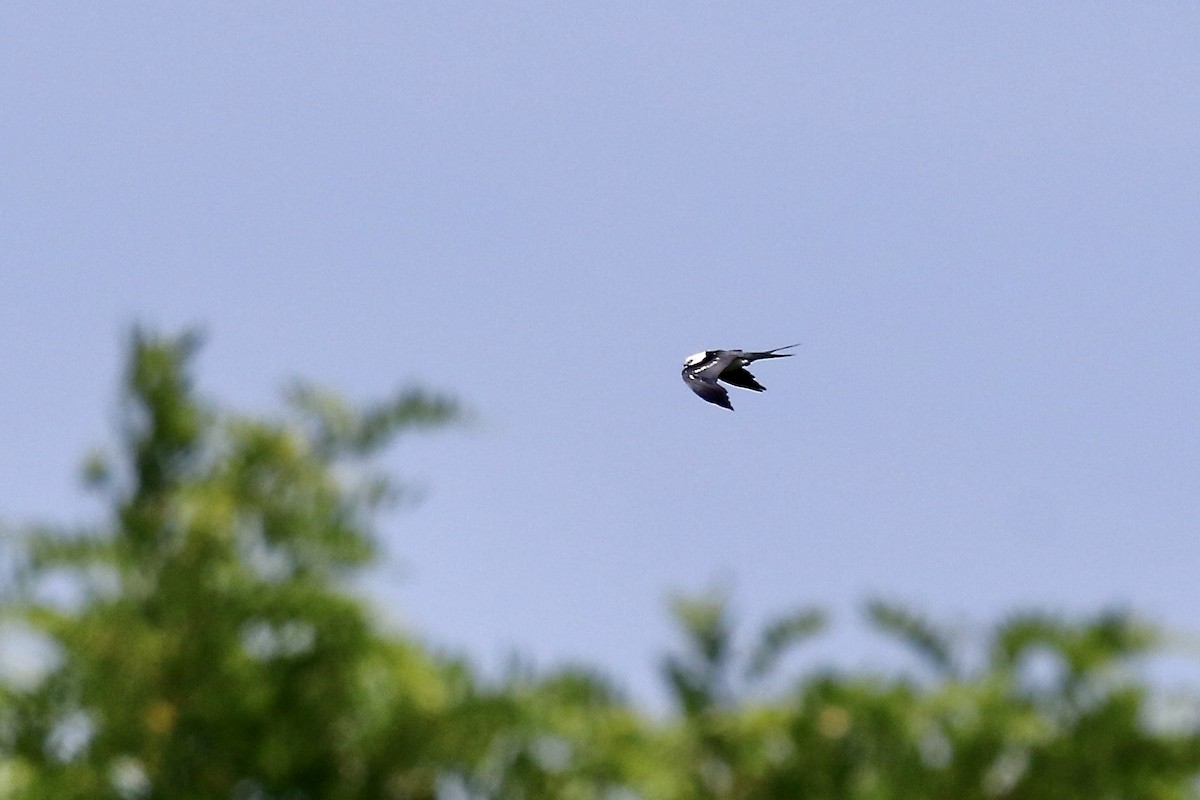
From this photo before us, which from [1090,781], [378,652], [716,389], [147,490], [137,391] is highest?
[716,389]

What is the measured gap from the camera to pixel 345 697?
5.38 meters

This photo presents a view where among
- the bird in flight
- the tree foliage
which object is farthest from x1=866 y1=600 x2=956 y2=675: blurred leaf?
the bird in flight

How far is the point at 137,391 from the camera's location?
5449 millimetres

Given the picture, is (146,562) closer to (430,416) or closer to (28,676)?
(28,676)

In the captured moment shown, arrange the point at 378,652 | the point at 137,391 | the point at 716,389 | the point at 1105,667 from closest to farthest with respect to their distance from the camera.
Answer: the point at 378,652 < the point at 137,391 < the point at 1105,667 < the point at 716,389

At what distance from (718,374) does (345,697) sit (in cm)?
557

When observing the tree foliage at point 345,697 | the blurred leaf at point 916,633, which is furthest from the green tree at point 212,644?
the blurred leaf at point 916,633

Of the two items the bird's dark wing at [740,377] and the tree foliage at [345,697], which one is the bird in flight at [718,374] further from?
the tree foliage at [345,697]

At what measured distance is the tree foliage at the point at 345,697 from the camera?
5.14 meters

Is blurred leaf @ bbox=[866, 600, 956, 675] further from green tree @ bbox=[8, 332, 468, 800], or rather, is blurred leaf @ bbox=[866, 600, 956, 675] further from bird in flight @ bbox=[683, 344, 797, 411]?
bird in flight @ bbox=[683, 344, 797, 411]

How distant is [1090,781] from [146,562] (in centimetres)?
393

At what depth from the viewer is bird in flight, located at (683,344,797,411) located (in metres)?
10.3

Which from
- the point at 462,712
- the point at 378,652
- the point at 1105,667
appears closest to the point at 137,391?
the point at 378,652

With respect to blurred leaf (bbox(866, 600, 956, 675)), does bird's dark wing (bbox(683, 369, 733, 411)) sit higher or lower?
higher
